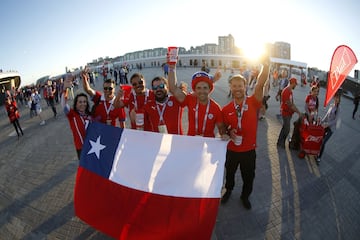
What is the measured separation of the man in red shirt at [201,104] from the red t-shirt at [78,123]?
177 centimetres

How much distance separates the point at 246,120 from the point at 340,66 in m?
3.20

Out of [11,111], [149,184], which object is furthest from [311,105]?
[11,111]

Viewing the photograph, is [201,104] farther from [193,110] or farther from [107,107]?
[107,107]

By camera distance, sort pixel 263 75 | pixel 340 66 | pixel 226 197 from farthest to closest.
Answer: pixel 340 66 < pixel 226 197 < pixel 263 75

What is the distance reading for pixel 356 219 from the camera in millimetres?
3750

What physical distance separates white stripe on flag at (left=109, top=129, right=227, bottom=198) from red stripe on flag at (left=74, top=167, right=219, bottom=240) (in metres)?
0.10

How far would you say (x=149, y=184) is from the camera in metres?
3.05

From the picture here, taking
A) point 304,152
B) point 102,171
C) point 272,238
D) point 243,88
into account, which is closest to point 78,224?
point 102,171

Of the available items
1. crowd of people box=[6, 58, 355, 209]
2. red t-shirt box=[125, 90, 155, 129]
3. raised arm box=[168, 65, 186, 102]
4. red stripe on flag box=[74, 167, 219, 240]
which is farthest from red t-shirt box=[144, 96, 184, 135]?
red stripe on flag box=[74, 167, 219, 240]

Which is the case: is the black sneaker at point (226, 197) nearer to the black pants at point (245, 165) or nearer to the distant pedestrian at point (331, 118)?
the black pants at point (245, 165)

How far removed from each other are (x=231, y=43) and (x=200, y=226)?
92.2m

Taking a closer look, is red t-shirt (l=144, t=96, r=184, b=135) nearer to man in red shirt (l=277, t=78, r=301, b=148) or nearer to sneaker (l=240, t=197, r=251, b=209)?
sneaker (l=240, t=197, r=251, b=209)

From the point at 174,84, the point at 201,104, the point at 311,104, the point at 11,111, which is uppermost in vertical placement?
the point at 174,84

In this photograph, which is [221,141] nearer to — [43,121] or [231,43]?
[43,121]
